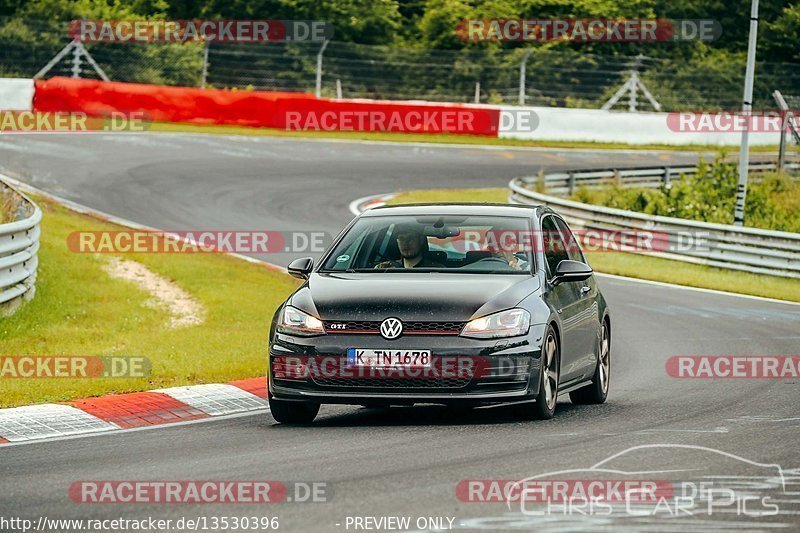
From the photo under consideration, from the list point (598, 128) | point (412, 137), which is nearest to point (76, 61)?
point (412, 137)

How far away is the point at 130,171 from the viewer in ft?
109

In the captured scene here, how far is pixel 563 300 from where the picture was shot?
11.2 m

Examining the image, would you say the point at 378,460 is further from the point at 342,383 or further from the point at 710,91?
the point at 710,91

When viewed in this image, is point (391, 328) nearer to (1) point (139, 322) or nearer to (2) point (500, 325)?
(2) point (500, 325)

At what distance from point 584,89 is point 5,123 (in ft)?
57.7

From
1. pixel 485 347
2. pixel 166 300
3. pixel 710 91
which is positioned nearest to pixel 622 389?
pixel 485 347

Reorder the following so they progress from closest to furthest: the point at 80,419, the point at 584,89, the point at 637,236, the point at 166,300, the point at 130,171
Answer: the point at 80,419 < the point at 166,300 < the point at 637,236 < the point at 130,171 < the point at 584,89

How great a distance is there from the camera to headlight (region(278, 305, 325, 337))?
33.4 feet

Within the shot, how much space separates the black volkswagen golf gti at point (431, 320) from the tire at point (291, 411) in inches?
0.4
